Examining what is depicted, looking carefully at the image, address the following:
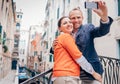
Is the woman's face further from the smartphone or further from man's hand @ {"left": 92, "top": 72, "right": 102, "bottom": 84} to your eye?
man's hand @ {"left": 92, "top": 72, "right": 102, "bottom": 84}

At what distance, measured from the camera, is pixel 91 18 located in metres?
12.1

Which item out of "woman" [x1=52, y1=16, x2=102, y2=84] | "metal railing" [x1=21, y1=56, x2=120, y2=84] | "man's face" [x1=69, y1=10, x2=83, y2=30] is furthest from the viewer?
"metal railing" [x1=21, y1=56, x2=120, y2=84]

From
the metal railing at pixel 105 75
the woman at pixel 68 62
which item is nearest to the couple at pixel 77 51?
the woman at pixel 68 62

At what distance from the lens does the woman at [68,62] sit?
271cm

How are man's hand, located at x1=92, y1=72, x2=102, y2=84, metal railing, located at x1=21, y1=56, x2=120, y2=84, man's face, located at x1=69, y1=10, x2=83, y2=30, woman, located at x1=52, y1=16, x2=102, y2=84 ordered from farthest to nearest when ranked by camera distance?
1. metal railing, located at x1=21, y1=56, x2=120, y2=84
2. man's face, located at x1=69, y1=10, x2=83, y2=30
3. man's hand, located at x1=92, y1=72, x2=102, y2=84
4. woman, located at x1=52, y1=16, x2=102, y2=84

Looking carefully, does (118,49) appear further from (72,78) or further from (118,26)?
(72,78)

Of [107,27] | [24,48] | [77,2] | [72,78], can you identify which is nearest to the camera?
[72,78]

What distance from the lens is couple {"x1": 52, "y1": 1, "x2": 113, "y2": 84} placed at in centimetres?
273

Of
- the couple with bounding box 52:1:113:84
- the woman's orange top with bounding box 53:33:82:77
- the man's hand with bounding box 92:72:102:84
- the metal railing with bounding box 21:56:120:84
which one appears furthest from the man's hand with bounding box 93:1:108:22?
the metal railing with bounding box 21:56:120:84

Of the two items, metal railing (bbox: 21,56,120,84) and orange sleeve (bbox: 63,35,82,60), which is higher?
orange sleeve (bbox: 63,35,82,60)

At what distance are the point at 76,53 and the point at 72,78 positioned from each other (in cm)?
27

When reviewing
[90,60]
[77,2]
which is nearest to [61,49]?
[90,60]

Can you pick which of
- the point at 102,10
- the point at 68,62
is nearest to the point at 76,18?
the point at 102,10

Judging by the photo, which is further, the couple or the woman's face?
the woman's face
